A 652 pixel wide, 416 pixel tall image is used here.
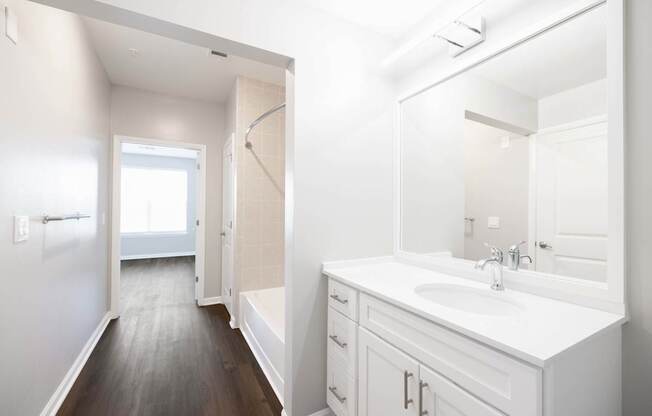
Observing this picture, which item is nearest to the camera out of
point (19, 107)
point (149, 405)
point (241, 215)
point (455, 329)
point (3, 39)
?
point (455, 329)

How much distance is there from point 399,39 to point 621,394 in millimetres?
2098

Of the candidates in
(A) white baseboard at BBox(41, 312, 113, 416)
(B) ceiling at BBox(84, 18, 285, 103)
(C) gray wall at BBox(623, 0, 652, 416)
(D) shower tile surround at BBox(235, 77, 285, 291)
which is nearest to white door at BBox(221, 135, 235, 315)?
(D) shower tile surround at BBox(235, 77, 285, 291)

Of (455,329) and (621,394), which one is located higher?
(455,329)

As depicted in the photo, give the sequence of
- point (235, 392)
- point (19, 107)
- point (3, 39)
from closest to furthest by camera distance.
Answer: point (3, 39) < point (19, 107) < point (235, 392)

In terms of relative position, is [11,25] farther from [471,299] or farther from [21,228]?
[471,299]

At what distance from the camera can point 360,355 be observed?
53.4 inches

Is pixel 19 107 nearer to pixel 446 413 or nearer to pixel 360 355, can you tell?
pixel 360 355

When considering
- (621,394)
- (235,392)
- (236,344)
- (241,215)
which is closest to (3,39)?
(241,215)

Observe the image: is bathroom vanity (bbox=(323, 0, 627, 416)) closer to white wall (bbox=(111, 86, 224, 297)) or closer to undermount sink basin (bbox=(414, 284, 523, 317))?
undermount sink basin (bbox=(414, 284, 523, 317))

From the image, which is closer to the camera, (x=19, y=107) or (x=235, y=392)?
(x=19, y=107)

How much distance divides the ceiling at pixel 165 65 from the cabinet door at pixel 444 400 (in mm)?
2836

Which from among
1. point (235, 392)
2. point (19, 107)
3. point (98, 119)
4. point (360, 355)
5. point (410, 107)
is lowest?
point (235, 392)

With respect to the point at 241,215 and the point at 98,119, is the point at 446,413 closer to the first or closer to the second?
the point at 241,215

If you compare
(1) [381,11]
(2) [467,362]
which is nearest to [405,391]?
(2) [467,362]
